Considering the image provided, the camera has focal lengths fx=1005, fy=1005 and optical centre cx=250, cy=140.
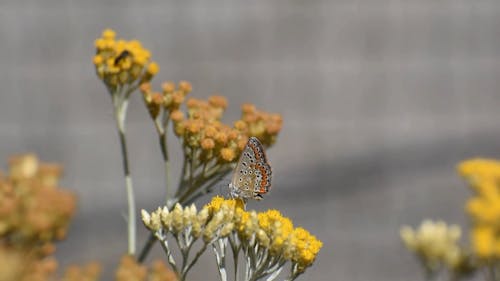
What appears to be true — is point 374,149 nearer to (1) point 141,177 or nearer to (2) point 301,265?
(1) point 141,177

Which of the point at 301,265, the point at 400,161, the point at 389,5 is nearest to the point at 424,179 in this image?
the point at 400,161

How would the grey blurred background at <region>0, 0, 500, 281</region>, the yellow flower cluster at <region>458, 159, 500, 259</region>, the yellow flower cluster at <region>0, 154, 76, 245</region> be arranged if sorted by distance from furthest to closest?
the grey blurred background at <region>0, 0, 500, 281</region>, the yellow flower cluster at <region>0, 154, 76, 245</region>, the yellow flower cluster at <region>458, 159, 500, 259</region>

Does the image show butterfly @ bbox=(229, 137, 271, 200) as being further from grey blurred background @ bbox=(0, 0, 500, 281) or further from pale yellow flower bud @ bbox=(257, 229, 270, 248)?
grey blurred background @ bbox=(0, 0, 500, 281)

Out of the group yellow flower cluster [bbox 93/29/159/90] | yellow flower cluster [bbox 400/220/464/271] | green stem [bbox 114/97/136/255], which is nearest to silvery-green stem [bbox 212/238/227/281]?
green stem [bbox 114/97/136/255]

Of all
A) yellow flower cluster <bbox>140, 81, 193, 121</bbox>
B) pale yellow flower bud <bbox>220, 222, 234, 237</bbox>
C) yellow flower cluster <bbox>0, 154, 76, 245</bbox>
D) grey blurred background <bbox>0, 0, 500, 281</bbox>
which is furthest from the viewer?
grey blurred background <bbox>0, 0, 500, 281</bbox>

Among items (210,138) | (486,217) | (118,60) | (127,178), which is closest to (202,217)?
(210,138)

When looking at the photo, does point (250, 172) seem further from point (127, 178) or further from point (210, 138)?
point (127, 178)
